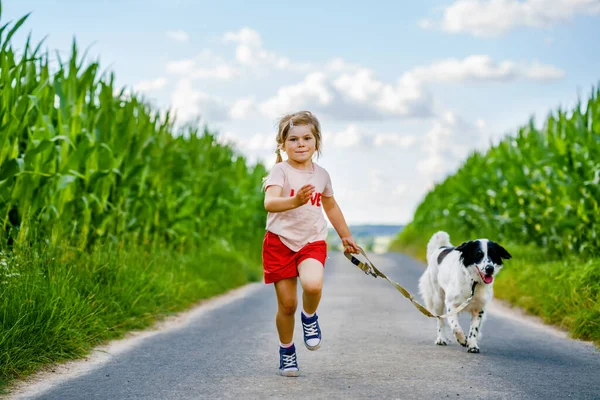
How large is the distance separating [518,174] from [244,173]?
369 inches

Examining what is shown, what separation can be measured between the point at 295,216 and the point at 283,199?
1.27 feet

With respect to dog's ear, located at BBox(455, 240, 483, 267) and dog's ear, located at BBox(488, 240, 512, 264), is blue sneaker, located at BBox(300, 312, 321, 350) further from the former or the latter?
dog's ear, located at BBox(488, 240, 512, 264)

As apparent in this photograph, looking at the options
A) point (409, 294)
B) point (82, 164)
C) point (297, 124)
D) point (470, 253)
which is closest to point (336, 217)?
point (297, 124)

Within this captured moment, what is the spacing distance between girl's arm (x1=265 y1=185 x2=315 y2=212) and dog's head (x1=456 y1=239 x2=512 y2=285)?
7.57 feet

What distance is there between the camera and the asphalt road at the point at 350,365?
5.23 m

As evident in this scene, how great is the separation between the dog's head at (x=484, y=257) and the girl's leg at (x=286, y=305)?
206 centimetres

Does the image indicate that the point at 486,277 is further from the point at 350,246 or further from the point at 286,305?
the point at 286,305

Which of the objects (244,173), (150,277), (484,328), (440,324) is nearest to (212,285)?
(150,277)

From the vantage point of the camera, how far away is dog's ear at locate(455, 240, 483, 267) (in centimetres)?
708

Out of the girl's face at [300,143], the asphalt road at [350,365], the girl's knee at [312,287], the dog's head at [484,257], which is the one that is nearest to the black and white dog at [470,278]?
the dog's head at [484,257]

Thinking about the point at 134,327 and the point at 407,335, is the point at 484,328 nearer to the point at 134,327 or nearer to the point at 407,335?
the point at 407,335

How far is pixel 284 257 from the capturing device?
18.5 feet

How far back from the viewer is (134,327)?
834cm

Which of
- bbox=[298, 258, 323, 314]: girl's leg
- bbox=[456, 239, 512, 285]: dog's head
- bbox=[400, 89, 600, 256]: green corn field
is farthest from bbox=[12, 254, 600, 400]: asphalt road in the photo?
bbox=[400, 89, 600, 256]: green corn field
